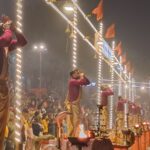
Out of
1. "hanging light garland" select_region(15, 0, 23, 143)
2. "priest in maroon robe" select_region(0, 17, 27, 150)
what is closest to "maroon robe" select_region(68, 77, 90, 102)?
"hanging light garland" select_region(15, 0, 23, 143)

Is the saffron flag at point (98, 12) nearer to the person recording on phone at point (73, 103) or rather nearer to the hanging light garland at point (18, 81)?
the person recording on phone at point (73, 103)

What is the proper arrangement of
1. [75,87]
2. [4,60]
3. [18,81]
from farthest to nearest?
[75,87]
[18,81]
[4,60]

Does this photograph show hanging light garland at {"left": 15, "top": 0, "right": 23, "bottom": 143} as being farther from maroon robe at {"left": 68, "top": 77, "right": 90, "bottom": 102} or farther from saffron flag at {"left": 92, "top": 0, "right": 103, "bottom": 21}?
saffron flag at {"left": 92, "top": 0, "right": 103, "bottom": 21}

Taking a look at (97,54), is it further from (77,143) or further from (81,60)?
(81,60)

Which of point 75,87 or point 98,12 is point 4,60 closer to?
point 75,87

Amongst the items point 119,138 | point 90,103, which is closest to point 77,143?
point 119,138

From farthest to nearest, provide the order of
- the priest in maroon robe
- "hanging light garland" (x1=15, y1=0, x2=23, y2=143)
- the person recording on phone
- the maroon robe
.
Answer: the person recording on phone, the maroon robe, "hanging light garland" (x1=15, y1=0, x2=23, y2=143), the priest in maroon robe

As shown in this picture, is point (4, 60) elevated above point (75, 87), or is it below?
below

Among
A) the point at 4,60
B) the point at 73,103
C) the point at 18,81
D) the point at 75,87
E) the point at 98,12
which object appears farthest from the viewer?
the point at 98,12

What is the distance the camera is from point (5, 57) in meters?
6.55

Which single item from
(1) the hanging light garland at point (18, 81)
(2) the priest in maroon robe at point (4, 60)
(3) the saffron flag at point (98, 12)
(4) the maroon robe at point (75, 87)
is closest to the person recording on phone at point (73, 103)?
(4) the maroon robe at point (75, 87)

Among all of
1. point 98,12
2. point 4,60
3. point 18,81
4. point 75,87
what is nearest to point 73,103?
point 75,87

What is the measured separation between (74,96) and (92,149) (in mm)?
3649

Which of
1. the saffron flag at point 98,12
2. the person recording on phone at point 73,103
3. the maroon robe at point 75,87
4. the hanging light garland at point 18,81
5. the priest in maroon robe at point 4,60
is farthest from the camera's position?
the saffron flag at point 98,12
